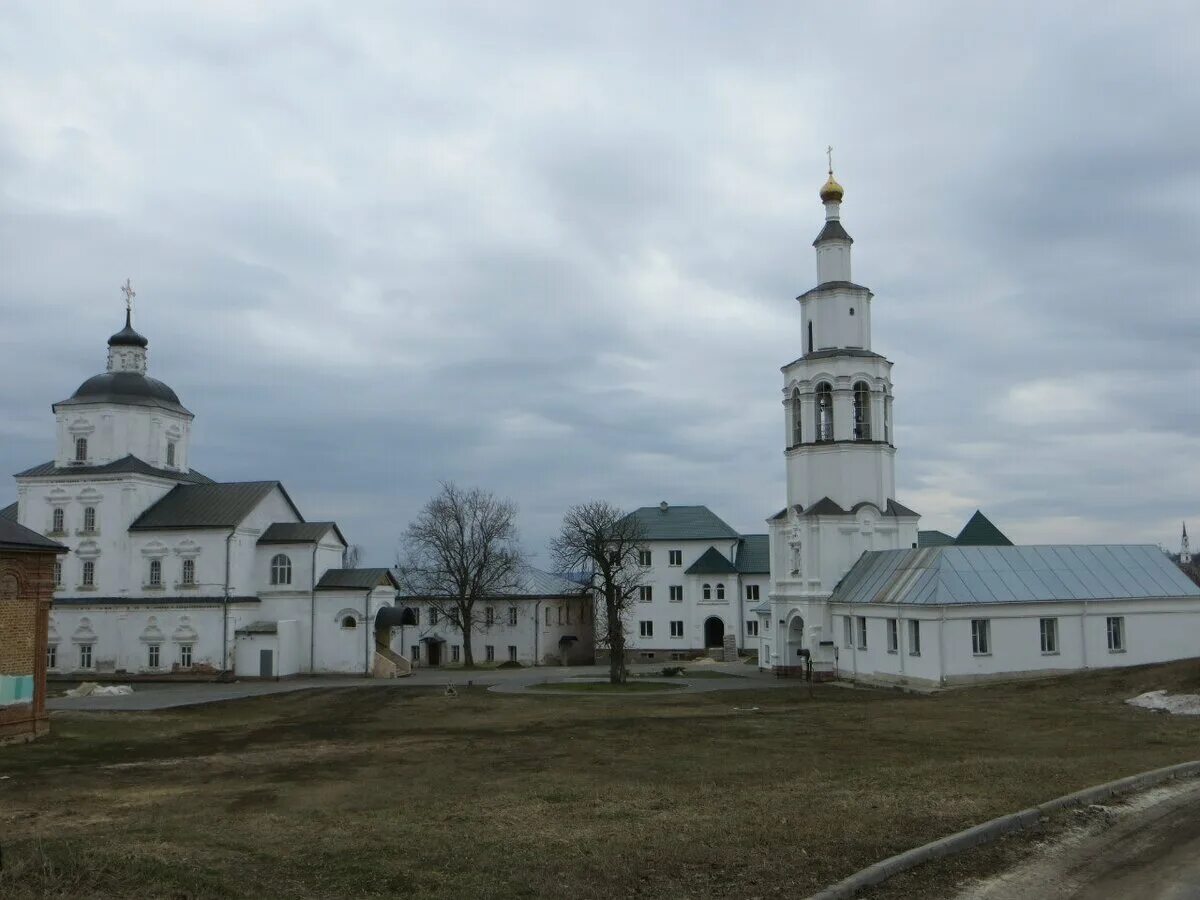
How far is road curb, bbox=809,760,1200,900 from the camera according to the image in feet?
30.3

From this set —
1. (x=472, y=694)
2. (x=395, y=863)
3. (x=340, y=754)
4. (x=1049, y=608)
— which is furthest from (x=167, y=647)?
(x=395, y=863)

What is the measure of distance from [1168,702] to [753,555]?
4137 centimetres

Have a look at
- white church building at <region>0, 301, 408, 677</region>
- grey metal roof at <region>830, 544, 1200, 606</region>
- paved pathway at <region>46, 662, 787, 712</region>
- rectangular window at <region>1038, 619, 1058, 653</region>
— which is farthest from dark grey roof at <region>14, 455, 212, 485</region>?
rectangular window at <region>1038, 619, 1058, 653</region>

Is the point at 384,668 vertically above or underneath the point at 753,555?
underneath

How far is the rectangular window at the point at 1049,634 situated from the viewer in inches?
1355

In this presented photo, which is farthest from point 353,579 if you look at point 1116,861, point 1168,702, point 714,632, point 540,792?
point 1116,861

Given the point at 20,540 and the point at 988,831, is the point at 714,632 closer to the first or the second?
the point at 20,540

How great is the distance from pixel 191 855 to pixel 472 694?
26.3 meters

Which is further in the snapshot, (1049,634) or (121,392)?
(121,392)

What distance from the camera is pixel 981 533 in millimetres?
57906

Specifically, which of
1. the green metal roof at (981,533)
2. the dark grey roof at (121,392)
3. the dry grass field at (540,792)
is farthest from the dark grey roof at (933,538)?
the dark grey roof at (121,392)

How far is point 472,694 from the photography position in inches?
1431

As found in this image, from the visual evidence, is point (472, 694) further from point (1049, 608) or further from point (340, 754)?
point (1049, 608)

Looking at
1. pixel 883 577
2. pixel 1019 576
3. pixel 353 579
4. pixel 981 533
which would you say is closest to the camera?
pixel 1019 576
